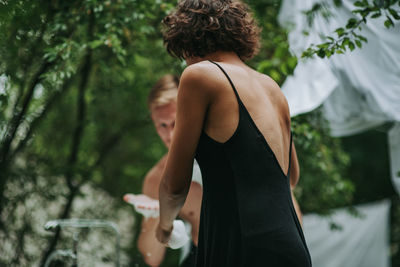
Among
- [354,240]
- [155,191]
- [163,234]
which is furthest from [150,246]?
[354,240]

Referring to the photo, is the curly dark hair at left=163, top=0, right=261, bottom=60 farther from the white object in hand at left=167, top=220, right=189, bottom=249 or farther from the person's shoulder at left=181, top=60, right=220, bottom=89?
Result: the white object in hand at left=167, top=220, right=189, bottom=249

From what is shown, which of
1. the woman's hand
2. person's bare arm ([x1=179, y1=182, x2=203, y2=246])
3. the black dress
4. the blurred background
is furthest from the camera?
person's bare arm ([x1=179, y1=182, x2=203, y2=246])

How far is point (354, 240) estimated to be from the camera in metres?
5.25

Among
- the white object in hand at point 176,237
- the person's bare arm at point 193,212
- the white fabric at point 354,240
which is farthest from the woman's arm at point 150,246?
the white fabric at point 354,240

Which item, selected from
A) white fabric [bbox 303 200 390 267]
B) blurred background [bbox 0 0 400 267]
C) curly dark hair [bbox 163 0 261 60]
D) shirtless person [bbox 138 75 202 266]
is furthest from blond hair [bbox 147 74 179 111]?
white fabric [bbox 303 200 390 267]

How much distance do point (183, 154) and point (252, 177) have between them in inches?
7.4

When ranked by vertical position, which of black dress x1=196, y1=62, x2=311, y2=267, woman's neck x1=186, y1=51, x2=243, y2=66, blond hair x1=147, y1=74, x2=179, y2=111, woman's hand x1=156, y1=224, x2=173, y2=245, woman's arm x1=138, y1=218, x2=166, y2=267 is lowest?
woman's arm x1=138, y1=218, x2=166, y2=267

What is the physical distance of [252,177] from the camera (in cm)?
113

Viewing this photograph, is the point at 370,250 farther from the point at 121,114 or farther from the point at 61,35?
the point at 61,35

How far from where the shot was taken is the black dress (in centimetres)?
111

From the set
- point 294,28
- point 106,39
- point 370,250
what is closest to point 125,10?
point 106,39

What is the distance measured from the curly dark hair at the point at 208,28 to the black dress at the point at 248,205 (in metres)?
0.17

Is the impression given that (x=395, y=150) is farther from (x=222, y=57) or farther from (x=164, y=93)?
(x=222, y=57)

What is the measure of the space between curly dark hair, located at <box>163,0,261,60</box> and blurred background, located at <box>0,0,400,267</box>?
0.50 m
